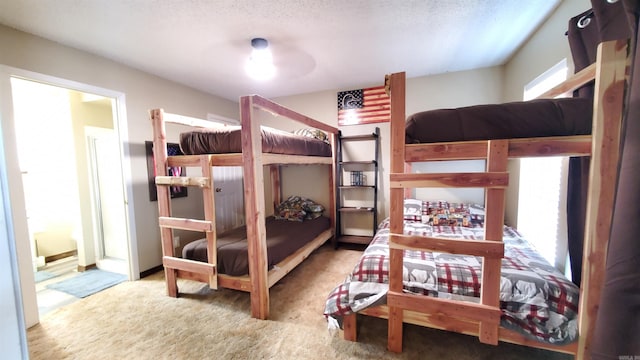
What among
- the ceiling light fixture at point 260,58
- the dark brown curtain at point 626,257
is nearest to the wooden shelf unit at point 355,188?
the ceiling light fixture at point 260,58

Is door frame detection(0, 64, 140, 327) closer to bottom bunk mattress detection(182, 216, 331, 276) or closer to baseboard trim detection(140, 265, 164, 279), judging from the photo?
baseboard trim detection(140, 265, 164, 279)

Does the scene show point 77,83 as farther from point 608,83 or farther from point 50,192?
point 608,83

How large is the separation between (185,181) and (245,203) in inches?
26.9

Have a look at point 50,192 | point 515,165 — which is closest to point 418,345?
point 515,165

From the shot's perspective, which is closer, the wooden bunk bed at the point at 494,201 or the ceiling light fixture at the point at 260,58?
the wooden bunk bed at the point at 494,201

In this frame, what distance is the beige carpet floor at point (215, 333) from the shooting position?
1.59m

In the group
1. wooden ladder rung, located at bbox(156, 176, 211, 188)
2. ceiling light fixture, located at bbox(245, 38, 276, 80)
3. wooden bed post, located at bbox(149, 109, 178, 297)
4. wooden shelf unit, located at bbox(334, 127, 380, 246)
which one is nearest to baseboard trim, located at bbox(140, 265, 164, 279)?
wooden bed post, located at bbox(149, 109, 178, 297)

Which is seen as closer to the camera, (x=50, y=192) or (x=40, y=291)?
(x=40, y=291)

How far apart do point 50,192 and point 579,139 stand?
5784mm

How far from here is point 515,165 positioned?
2604mm

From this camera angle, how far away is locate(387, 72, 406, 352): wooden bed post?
4.73 feet

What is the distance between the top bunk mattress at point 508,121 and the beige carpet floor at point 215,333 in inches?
57.0

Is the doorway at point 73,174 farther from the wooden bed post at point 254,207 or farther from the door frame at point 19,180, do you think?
the wooden bed post at point 254,207

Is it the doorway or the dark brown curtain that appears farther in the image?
the doorway
